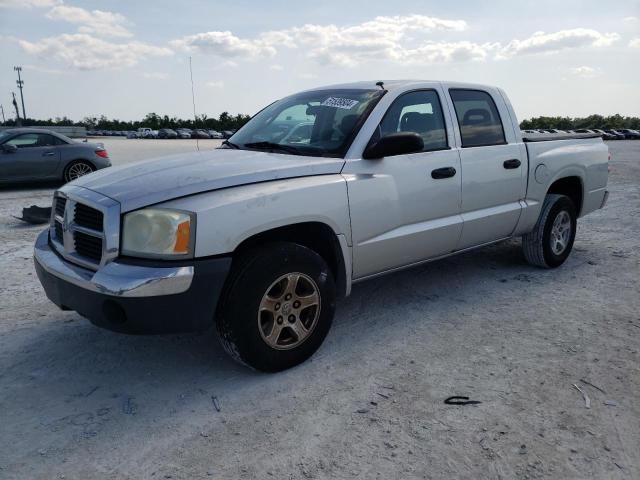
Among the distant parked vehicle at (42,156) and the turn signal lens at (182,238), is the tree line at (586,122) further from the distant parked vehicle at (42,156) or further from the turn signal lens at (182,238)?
the turn signal lens at (182,238)

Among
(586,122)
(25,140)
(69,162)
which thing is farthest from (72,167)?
(586,122)

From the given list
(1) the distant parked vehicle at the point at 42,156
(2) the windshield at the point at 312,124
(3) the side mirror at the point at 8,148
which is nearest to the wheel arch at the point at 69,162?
(1) the distant parked vehicle at the point at 42,156

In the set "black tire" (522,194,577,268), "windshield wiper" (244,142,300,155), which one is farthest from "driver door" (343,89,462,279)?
"black tire" (522,194,577,268)

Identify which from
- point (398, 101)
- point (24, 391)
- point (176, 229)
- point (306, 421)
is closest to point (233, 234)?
point (176, 229)

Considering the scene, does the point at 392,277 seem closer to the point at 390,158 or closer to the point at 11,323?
the point at 390,158

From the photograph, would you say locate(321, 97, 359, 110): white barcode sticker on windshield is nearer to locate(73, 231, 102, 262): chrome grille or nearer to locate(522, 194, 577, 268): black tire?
locate(73, 231, 102, 262): chrome grille

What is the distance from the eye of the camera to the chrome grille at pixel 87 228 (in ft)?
9.36

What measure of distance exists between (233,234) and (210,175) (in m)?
0.42

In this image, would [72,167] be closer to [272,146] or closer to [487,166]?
[272,146]

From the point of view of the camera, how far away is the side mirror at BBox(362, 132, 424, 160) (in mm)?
3523

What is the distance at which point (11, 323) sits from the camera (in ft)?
13.2

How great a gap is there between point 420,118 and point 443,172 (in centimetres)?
46

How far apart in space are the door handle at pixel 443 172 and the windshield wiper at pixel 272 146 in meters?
1.03

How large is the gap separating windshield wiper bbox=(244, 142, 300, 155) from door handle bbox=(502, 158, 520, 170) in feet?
6.29
